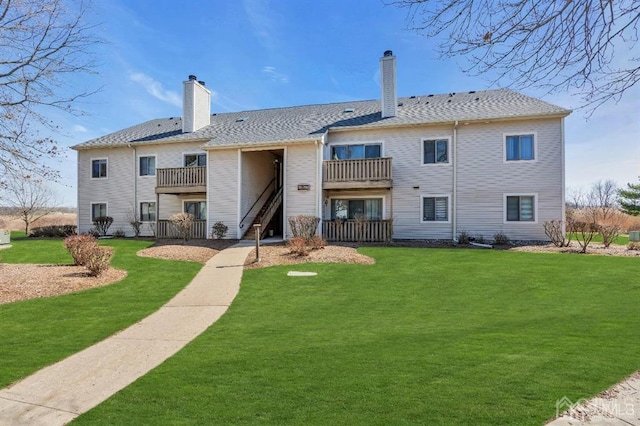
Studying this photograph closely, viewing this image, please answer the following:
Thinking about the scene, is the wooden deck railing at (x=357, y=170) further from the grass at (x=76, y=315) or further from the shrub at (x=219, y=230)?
the grass at (x=76, y=315)

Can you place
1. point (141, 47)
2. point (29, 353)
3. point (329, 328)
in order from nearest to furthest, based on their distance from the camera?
point (29, 353), point (329, 328), point (141, 47)

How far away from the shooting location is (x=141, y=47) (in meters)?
12.4

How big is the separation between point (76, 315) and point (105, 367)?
11.0 ft

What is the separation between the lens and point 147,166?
2408 centimetres

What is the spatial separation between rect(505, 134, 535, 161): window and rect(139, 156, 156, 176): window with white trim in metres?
→ 20.4

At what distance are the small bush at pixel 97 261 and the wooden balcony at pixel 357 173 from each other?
35.5 feet

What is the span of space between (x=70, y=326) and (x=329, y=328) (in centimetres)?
470

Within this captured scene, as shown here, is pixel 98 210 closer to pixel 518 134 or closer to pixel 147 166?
pixel 147 166

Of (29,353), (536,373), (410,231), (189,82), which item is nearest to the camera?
(536,373)

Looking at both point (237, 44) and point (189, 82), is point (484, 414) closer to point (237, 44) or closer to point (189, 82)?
point (237, 44)

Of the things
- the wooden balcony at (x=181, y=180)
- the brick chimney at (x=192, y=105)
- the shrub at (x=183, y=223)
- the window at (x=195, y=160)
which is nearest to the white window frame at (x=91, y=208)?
the wooden balcony at (x=181, y=180)

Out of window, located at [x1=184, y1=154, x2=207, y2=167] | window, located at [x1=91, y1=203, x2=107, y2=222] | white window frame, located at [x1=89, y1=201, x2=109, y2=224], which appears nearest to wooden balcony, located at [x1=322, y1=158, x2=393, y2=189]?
window, located at [x1=184, y1=154, x2=207, y2=167]

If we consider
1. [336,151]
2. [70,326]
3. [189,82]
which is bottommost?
[70,326]

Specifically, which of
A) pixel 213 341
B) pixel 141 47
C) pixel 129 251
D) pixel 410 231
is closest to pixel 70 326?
pixel 213 341
